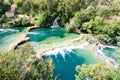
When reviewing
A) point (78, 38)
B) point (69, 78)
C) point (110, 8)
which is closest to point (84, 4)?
point (110, 8)

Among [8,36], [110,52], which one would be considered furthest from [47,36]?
[110,52]

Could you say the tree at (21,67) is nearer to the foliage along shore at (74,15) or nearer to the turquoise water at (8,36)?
the turquoise water at (8,36)

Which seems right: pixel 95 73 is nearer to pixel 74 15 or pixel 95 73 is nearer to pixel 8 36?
pixel 8 36

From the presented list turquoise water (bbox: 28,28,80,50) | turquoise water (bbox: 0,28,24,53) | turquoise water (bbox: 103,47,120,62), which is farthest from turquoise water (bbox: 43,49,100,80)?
turquoise water (bbox: 0,28,24,53)

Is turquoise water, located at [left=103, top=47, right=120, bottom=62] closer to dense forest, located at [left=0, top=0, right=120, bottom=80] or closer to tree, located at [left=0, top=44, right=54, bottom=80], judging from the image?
dense forest, located at [left=0, top=0, right=120, bottom=80]

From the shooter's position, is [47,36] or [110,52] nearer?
[110,52]

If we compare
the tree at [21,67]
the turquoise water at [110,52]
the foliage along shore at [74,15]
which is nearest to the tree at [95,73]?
the tree at [21,67]
